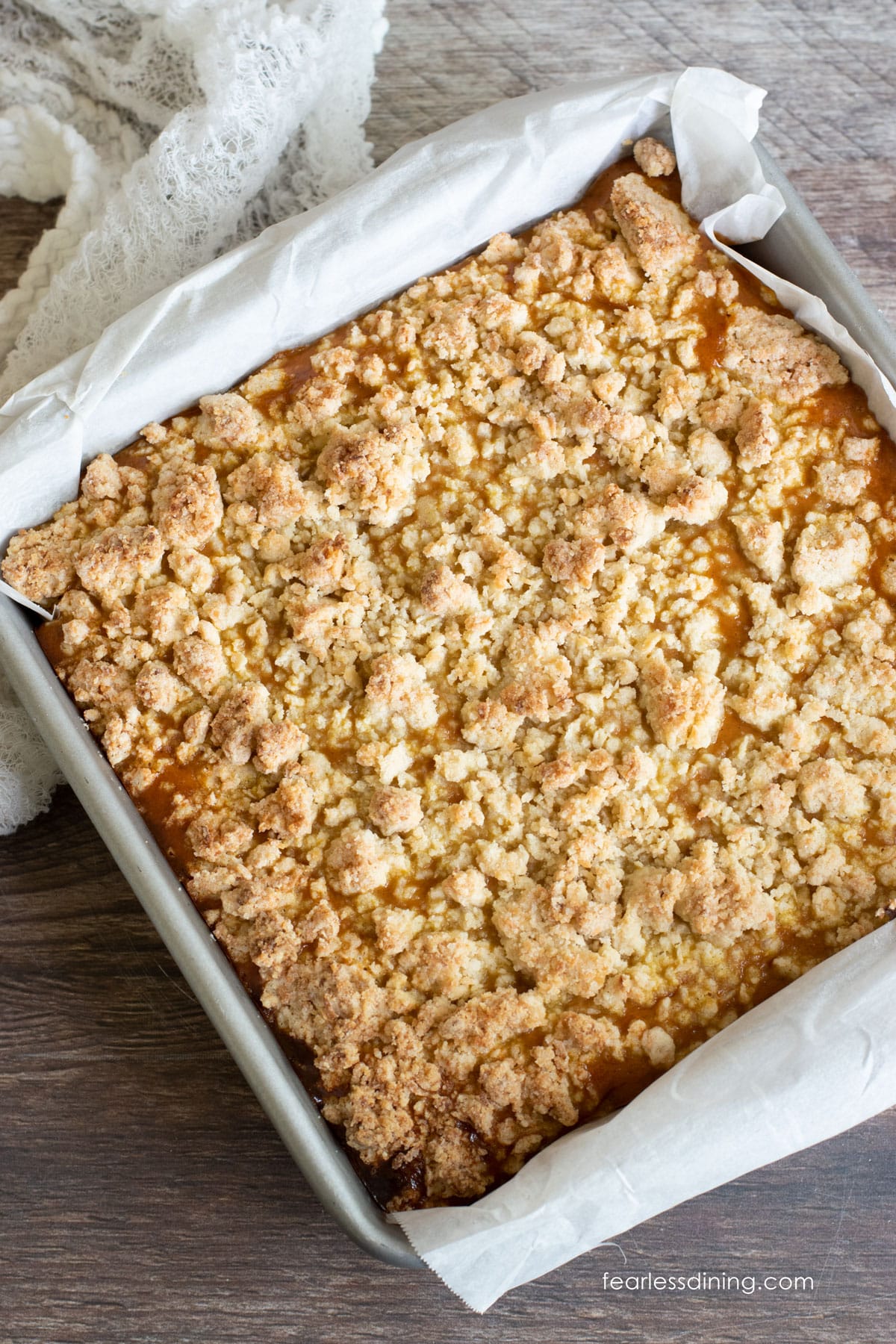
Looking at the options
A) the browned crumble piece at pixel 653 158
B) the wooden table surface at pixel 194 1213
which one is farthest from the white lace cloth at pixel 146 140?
the browned crumble piece at pixel 653 158

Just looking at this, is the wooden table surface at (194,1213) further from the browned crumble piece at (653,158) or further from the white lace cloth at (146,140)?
the browned crumble piece at (653,158)

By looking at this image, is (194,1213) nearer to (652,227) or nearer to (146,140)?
(652,227)

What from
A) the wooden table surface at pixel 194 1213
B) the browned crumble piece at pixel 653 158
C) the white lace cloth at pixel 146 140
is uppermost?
the browned crumble piece at pixel 653 158

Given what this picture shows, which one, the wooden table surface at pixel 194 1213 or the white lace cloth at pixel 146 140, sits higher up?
the white lace cloth at pixel 146 140

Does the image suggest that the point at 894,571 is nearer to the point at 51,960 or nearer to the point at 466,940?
the point at 466,940

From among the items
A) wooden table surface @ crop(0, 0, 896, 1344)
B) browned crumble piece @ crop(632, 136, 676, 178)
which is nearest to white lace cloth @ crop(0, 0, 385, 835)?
wooden table surface @ crop(0, 0, 896, 1344)

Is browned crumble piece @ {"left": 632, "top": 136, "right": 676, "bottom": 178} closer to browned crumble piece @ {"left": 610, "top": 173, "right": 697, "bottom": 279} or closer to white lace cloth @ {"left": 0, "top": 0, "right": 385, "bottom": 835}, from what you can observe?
browned crumble piece @ {"left": 610, "top": 173, "right": 697, "bottom": 279}
